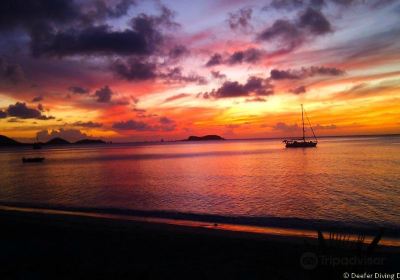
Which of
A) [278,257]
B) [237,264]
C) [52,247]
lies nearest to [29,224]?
[52,247]

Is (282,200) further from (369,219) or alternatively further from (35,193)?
(35,193)

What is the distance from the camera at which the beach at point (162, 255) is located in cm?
1076

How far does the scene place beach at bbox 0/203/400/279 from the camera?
10.8m

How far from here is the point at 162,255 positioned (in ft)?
43.7
